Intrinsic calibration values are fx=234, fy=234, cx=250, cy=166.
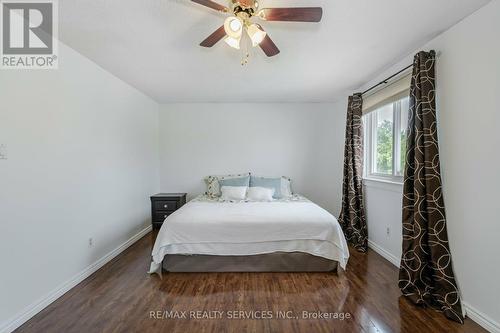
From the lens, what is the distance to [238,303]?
2.02 meters

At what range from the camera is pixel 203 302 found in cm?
204

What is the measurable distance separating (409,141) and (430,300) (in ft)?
4.60

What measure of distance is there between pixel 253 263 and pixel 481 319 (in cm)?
187

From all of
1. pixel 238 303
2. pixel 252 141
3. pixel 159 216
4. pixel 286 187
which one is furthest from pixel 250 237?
pixel 252 141

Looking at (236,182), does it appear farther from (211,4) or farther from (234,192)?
(211,4)

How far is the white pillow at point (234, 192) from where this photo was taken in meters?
3.75

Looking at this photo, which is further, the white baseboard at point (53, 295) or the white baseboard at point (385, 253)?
the white baseboard at point (385, 253)

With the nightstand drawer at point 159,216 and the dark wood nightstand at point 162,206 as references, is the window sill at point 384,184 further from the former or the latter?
the nightstand drawer at point 159,216

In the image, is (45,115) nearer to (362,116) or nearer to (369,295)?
(369,295)

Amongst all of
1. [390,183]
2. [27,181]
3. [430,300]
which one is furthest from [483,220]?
[27,181]

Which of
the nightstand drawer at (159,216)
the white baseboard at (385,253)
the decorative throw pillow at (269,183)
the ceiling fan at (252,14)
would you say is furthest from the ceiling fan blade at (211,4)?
the nightstand drawer at (159,216)

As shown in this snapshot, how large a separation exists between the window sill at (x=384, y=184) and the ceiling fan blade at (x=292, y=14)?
2048mm

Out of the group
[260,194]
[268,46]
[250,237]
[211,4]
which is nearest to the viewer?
[211,4]

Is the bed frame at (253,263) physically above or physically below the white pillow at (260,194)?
below
